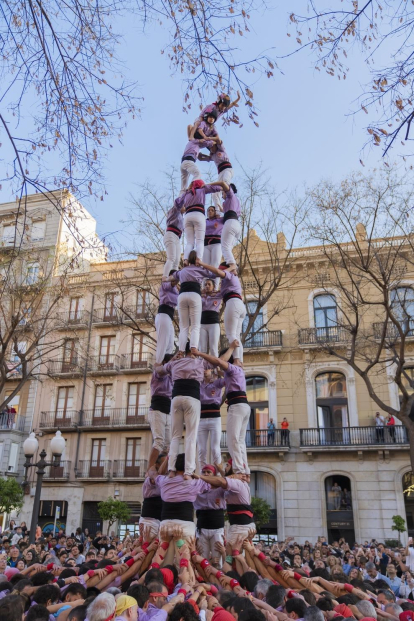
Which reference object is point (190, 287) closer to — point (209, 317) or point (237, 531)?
point (209, 317)

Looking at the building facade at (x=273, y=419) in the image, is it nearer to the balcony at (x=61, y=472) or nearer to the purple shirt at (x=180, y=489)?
the balcony at (x=61, y=472)

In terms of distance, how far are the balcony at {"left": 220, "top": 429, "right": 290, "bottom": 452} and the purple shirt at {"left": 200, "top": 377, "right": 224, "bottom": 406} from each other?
1535 cm

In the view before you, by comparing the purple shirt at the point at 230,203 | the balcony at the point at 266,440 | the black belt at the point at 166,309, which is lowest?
the balcony at the point at 266,440

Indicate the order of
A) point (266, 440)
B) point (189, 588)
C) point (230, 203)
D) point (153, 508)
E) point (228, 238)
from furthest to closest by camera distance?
point (266, 440)
point (230, 203)
point (228, 238)
point (153, 508)
point (189, 588)

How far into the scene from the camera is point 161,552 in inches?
313

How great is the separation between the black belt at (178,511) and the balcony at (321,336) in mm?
17887

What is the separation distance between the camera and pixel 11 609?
4172 millimetres

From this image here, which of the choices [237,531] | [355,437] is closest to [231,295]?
[237,531]

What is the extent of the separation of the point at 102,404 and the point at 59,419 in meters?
2.58

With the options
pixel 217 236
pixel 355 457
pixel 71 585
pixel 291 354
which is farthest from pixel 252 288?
pixel 71 585

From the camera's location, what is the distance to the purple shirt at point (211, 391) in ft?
33.9

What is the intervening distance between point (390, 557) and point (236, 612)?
9.27 meters

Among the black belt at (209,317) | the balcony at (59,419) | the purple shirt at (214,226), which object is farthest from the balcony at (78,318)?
the black belt at (209,317)

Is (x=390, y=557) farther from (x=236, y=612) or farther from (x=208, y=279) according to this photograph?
(x=236, y=612)
